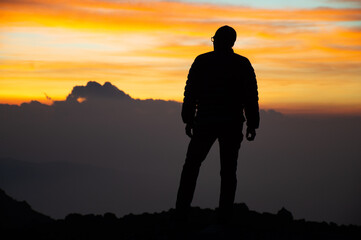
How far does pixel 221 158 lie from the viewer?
390 inches

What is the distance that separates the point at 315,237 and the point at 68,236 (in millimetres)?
4457

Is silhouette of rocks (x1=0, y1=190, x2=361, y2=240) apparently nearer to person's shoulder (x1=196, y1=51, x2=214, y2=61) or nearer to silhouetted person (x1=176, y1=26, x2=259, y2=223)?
silhouetted person (x1=176, y1=26, x2=259, y2=223)

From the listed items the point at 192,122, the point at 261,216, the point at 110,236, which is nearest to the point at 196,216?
the point at 261,216

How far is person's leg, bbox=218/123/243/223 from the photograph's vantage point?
9797 millimetres

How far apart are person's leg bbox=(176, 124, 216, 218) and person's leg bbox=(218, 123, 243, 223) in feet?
0.70

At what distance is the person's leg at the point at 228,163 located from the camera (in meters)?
9.80

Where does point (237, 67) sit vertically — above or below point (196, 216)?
above

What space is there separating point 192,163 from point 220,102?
1.10 m

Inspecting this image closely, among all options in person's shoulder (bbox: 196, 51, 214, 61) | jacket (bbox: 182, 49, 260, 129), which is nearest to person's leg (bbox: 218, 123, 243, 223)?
jacket (bbox: 182, 49, 260, 129)

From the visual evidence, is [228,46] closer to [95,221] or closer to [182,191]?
[182,191]

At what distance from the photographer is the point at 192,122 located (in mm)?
9969

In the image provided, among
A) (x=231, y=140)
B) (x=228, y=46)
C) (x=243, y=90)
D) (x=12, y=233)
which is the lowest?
(x=12, y=233)

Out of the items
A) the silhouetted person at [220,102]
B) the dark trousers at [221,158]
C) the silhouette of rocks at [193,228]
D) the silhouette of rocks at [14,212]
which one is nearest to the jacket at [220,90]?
the silhouetted person at [220,102]

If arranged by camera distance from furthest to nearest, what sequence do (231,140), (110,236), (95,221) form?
(95,221) < (110,236) < (231,140)
